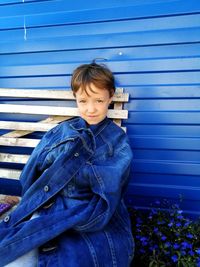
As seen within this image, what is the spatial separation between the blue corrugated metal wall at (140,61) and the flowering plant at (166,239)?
0.80ft

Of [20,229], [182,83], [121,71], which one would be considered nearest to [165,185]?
[182,83]

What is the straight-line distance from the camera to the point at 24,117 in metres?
3.02

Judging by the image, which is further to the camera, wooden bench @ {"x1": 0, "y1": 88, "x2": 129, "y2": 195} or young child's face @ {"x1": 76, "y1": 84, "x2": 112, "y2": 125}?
wooden bench @ {"x1": 0, "y1": 88, "x2": 129, "y2": 195}

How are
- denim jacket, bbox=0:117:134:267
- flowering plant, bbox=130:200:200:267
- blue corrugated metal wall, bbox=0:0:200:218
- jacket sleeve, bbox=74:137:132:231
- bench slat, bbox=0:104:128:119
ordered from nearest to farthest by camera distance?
denim jacket, bbox=0:117:134:267 < jacket sleeve, bbox=74:137:132:231 < flowering plant, bbox=130:200:200:267 < blue corrugated metal wall, bbox=0:0:200:218 < bench slat, bbox=0:104:128:119

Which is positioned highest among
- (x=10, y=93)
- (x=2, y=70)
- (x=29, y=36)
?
(x=29, y=36)

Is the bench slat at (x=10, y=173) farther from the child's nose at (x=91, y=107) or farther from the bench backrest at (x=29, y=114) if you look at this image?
the child's nose at (x=91, y=107)

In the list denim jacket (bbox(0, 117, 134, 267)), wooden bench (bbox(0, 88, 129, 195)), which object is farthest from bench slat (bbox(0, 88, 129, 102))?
denim jacket (bbox(0, 117, 134, 267))

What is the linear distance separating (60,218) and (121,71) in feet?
4.66

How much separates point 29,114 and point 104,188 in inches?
53.7

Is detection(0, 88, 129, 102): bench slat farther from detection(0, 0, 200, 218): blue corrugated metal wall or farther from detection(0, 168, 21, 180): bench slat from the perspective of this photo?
detection(0, 168, 21, 180): bench slat

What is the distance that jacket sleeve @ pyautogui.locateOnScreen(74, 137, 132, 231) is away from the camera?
1908mm

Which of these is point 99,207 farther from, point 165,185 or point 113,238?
point 165,185

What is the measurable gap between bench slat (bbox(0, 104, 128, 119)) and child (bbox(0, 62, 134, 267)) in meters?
0.27

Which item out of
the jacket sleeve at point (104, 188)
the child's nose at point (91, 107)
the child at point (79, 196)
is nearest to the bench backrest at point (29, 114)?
the child at point (79, 196)
